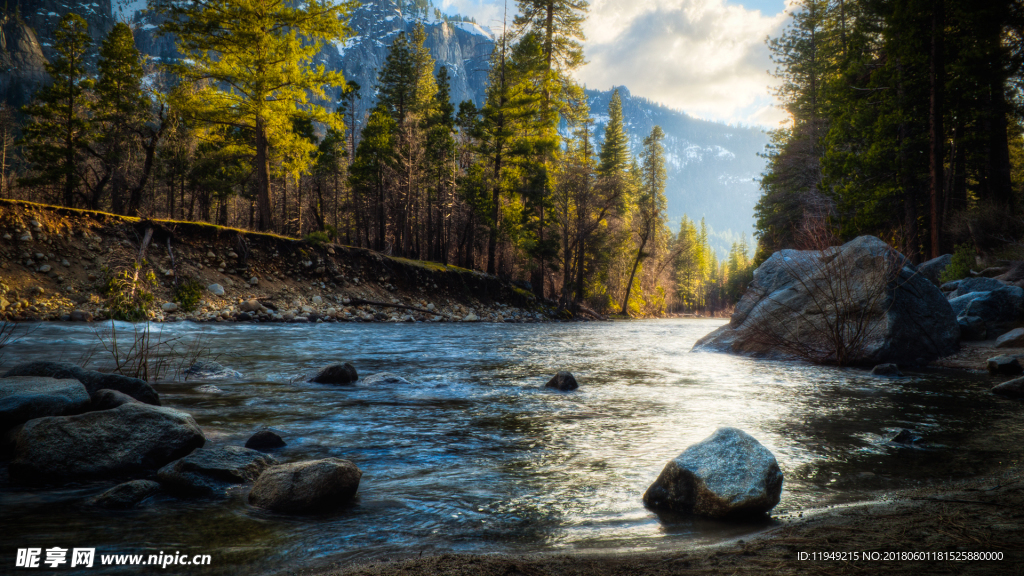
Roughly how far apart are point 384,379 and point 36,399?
406cm

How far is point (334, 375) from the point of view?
7266mm

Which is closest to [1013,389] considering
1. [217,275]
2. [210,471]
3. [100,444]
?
[210,471]

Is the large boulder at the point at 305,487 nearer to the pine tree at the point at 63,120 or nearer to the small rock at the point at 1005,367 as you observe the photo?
the small rock at the point at 1005,367

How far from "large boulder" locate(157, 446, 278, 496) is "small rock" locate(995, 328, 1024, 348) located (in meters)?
13.0

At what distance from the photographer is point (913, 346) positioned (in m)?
9.48

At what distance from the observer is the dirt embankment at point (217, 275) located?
13406mm

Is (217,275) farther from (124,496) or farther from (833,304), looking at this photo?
(833,304)

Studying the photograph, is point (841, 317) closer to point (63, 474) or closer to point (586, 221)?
point (63, 474)

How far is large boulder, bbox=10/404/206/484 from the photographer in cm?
318

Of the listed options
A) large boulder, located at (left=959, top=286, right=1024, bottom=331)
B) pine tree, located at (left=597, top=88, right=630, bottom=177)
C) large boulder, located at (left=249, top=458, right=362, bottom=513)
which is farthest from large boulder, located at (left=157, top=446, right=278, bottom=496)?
pine tree, located at (left=597, top=88, right=630, bottom=177)

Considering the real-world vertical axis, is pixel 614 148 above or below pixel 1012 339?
above

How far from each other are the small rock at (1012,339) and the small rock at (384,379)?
1167 cm

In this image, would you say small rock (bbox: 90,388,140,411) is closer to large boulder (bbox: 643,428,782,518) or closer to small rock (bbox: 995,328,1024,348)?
large boulder (bbox: 643,428,782,518)

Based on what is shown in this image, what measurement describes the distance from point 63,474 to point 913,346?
12775 millimetres
